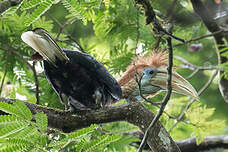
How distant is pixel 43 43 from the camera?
2.97 meters

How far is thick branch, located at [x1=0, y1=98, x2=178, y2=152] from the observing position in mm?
2930

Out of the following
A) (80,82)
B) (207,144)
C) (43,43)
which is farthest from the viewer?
(207,144)

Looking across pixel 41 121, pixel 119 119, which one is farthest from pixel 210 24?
pixel 41 121

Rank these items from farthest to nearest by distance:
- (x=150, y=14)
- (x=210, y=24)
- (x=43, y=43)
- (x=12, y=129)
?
(x=210, y=24) → (x=43, y=43) → (x=150, y=14) → (x=12, y=129)

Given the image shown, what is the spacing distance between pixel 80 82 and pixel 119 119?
598mm

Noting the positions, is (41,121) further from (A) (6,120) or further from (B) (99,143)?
(B) (99,143)

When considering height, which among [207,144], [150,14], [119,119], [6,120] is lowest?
[207,144]

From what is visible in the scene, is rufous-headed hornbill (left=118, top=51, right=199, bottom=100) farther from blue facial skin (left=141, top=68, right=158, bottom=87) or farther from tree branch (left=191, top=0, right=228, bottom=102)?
tree branch (left=191, top=0, right=228, bottom=102)

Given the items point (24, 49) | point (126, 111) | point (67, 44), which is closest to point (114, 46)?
point (67, 44)

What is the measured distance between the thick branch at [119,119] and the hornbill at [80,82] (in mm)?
240

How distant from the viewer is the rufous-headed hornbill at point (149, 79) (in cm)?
362

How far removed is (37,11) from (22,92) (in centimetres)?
180

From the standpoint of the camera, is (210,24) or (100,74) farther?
(210,24)

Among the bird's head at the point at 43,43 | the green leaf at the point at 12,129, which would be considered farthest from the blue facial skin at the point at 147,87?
the green leaf at the point at 12,129
